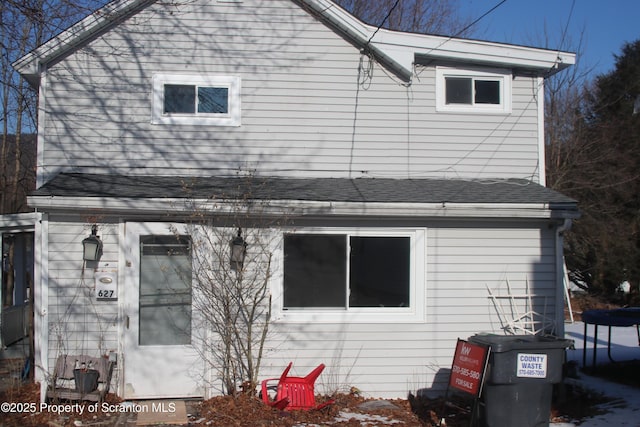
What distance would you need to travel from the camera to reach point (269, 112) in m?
9.34

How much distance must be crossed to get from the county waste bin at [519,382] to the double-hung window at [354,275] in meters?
1.88

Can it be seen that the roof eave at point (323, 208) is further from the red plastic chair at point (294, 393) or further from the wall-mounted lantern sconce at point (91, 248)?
the red plastic chair at point (294, 393)

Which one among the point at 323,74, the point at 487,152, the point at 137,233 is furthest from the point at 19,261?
the point at 487,152

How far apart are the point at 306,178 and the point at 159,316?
2902 millimetres

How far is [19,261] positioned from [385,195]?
299 inches

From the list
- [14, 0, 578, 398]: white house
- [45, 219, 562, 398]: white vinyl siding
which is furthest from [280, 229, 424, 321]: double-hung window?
[45, 219, 562, 398]: white vinyl siding

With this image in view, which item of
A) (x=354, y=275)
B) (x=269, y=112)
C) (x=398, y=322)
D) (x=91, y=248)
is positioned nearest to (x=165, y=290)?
(x=91, y=248)

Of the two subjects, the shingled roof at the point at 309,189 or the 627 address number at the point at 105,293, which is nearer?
the shingled roof at the point at 309,189

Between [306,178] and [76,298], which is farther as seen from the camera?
[306,178]

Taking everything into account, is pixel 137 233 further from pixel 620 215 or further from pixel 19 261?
pixel 620 215

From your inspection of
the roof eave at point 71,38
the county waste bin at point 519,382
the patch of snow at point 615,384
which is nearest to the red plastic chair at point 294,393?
the county waste bin at point 519,382

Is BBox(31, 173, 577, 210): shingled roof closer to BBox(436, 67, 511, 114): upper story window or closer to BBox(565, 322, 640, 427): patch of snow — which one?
BBox(436, 67, 511, 114): upper story window

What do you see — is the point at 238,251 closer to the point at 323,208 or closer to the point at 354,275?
the point at 323,208

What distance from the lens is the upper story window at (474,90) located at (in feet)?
31.5
